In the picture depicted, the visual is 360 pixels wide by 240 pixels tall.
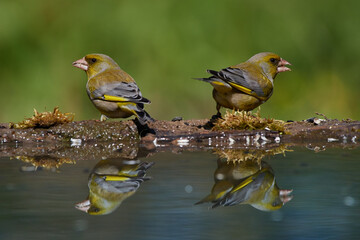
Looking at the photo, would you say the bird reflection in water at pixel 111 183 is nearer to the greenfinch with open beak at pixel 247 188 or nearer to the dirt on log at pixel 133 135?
the greenfinch with open beak at pixel 247 188

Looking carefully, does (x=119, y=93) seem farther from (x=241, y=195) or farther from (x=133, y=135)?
(x=241, y=195)

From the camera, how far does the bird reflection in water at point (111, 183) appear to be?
3188mm

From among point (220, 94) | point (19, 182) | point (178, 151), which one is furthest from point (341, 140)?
point (19, 182)

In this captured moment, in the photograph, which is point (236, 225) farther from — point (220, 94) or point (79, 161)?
point (220, 94)

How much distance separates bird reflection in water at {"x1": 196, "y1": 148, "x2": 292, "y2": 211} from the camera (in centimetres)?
328

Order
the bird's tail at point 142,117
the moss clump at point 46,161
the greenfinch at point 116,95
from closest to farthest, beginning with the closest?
the moss clump at point 46,161
the bird's tail at point 142,117
the greenfinch at point 116,95

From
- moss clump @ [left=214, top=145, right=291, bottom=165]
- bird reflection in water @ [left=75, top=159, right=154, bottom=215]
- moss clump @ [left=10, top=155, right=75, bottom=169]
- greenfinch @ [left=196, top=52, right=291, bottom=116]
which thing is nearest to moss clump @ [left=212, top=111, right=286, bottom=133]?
greenfinch @ [left=196, top=52, right=291, bottom=116]

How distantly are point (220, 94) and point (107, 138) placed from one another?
117cm

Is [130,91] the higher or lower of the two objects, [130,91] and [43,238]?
the higher

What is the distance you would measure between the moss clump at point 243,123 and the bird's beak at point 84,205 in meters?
2.91

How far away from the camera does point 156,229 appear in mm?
2613

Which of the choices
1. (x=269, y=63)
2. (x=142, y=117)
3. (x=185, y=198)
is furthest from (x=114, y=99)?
(x=185, y=198)

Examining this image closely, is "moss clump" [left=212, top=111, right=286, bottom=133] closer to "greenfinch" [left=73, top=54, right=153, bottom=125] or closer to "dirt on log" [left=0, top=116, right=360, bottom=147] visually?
"dirt on log" [left=0, top=116, right=360, bottom=147]

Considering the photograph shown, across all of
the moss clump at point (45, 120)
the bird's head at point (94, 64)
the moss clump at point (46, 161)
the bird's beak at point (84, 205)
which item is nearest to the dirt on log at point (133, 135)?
the moss clump at point (45, 120)
